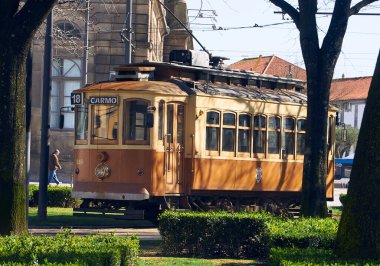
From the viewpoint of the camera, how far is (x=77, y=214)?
77.0 ft

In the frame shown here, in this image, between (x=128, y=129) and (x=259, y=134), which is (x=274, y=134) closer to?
(x=259, y=134)

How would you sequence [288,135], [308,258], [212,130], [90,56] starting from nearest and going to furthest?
[308,258] < [212,130] < [288,135] < [90,56]

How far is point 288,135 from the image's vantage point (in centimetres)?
2727

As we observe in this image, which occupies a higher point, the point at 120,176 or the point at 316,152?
the point at 316,152

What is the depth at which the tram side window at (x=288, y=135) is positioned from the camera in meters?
27.1

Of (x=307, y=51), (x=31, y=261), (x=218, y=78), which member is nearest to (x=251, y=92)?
(x=218, y=78)

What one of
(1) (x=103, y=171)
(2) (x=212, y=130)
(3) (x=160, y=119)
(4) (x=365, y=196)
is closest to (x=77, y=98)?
(1) (x=103, y=171)

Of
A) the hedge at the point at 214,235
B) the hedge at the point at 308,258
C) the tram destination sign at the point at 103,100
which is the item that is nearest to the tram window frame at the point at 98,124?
the tram destination sign at the point at 103,100

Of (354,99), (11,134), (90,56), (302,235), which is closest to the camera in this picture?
(11,134)

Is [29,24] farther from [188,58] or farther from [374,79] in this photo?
[188,58]

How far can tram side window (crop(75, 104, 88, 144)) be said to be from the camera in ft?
78.3

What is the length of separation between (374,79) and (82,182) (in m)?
12.0

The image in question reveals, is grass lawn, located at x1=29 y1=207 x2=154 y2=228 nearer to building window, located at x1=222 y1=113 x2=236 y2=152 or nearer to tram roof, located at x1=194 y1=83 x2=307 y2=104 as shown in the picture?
building window, located at x1=222 y1=113 x2=236 y2=152

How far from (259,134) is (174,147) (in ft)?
10.5
